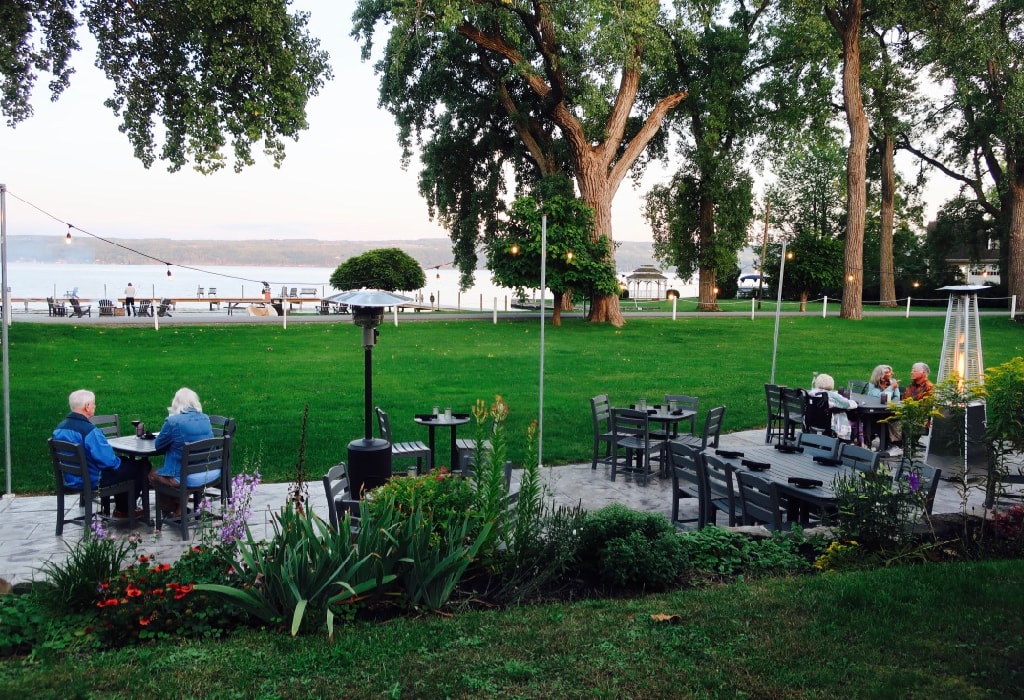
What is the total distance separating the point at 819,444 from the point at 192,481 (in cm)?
668

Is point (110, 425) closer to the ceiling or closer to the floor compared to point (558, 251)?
closer to the floor

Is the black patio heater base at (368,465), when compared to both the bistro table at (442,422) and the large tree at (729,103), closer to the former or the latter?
the bistro table at (442,422)

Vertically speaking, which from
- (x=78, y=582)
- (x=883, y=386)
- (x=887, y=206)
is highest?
(x=887, y=206)

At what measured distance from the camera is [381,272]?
38219 millimetres

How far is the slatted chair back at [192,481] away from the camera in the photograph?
6.69 metres

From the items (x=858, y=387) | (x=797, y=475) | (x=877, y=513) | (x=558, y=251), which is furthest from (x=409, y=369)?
(x=877, y=513)

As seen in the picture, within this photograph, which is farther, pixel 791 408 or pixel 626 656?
pixel 791 408

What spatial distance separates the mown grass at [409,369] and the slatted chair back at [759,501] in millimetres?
4028

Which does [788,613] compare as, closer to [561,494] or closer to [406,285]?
[561,494]

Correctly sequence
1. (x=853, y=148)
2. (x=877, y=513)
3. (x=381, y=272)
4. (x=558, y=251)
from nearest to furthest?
(x=877, y=513), (x=558, y=251), (x=853, y=148), (x=381, y=272)

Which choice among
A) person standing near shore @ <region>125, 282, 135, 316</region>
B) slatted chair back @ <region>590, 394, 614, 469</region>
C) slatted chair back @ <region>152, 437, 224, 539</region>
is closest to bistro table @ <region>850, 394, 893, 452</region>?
slatted chair back @ <region>590, 394, 614, 469</region>

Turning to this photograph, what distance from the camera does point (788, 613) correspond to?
455 cm

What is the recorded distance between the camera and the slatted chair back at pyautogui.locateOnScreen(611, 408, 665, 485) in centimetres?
914

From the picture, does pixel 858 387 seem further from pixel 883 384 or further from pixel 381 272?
pixel 381 272
